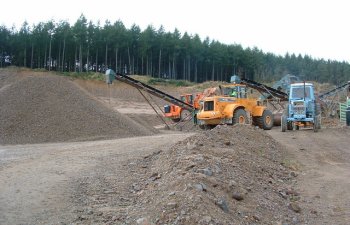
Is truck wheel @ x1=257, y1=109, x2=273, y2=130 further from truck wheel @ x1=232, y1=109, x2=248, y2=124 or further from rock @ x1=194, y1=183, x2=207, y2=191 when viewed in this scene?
rock @ x1=194, y1=183, x2=207, y2=191

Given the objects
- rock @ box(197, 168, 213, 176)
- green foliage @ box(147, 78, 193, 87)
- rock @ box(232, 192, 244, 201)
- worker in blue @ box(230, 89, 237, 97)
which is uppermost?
green foliage @ box(147, 78, 193, 87)

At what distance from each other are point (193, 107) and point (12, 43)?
41715 millimetres

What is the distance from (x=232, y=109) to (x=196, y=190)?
46.4 ft

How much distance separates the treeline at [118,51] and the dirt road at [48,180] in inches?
1892

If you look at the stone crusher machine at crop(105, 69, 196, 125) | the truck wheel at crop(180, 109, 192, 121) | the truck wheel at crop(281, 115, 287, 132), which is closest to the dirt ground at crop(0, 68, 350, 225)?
the truck wheel at crop(281, 115, 287, 132)

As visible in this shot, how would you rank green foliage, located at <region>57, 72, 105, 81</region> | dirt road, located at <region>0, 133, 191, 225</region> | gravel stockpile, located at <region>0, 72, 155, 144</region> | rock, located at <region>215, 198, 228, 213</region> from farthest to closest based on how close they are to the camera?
1. green foliage, located at <region>57, 72, 105, 81</region>
2. gravel stockpile, located at <region>0, 72, 155, 144</region>
3. dirt road, located at <region>0, 133, 191, 225</region>
4. rock, located at <region>215, 198, 228, 213</region>

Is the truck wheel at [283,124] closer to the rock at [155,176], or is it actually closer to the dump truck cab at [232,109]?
the dump truck cab at [232,109]

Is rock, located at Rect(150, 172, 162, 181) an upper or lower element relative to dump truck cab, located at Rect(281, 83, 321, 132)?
lower

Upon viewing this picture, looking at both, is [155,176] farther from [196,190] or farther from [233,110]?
[233,110]

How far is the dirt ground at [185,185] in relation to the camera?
5996 millimetres

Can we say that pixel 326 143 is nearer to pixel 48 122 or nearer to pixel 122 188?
pixel 122 188

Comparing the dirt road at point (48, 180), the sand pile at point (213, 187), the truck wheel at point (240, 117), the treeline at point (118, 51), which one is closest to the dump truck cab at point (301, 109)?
the truck wheel at point (240, 117)

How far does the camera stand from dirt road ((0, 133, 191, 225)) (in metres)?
6.46

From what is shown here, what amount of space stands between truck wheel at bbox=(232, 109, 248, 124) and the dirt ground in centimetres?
662
